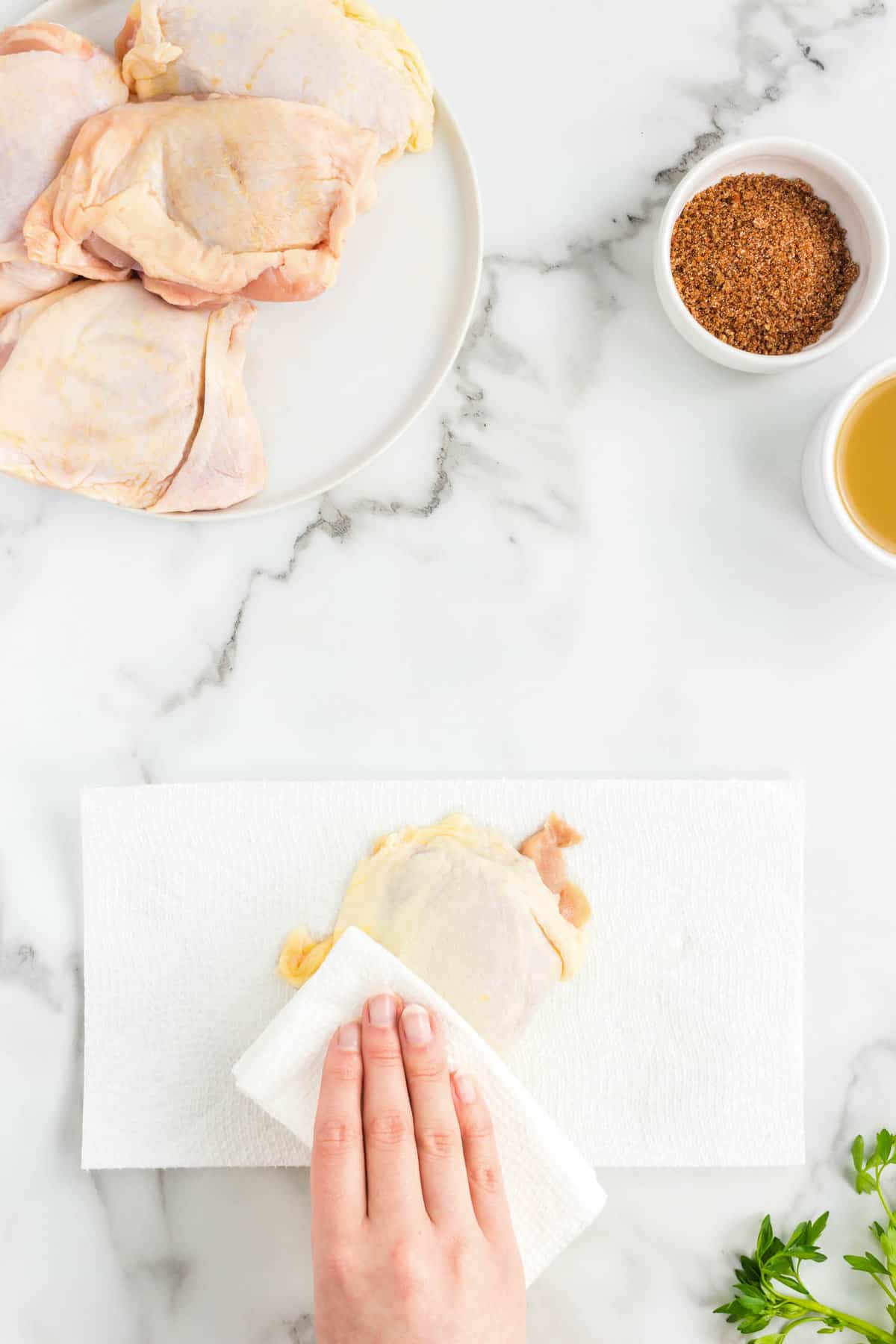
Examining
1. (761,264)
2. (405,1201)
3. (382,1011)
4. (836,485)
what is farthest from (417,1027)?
(761,264)

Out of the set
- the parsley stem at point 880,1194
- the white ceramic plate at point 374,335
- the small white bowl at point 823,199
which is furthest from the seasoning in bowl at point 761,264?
the parsley stem at point 880,1194

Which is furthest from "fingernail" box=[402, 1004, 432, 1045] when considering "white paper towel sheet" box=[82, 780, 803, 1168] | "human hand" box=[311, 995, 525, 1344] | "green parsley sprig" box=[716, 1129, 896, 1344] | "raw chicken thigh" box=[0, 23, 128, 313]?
"raw chicken thigh" box=[0, 23, 128, 313]

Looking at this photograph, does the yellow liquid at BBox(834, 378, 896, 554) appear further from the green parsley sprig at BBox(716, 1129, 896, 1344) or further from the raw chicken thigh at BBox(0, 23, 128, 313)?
the raw chicken thigh at BBox(0, 23, 128, 313)

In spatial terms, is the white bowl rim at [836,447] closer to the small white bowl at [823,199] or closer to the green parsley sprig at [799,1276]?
the small white bowl at [823,199]

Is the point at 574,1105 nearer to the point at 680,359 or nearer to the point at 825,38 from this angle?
the point at 680,359

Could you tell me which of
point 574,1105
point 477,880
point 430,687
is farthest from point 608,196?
point 574,1105

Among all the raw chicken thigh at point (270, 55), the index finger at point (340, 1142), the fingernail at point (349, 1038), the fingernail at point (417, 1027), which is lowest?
the index finger at point (340, 1142)
